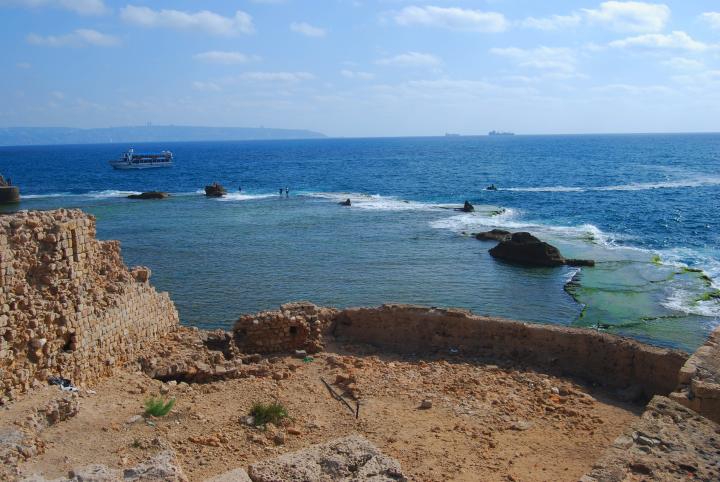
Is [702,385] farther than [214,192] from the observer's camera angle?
No

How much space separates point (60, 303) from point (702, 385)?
10.3 meters

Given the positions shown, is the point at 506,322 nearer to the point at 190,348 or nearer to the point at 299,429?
the point at 299,429

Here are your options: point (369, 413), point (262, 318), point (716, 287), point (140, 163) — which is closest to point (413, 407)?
point (369, 413)

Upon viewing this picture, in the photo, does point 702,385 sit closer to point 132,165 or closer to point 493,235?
point 493,235

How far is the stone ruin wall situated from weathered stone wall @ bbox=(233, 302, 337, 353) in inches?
105

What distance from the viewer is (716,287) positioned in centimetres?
2631

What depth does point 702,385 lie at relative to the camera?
9195 mm

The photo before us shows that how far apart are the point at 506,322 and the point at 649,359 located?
3.03 meters

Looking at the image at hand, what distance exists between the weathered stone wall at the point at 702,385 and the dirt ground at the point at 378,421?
1674 millimetres

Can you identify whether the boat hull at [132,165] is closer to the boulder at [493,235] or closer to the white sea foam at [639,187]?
the white sea foam at [639,187]

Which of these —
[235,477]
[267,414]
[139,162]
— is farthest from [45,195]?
[235,477]

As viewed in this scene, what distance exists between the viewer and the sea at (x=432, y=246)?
79.6ft

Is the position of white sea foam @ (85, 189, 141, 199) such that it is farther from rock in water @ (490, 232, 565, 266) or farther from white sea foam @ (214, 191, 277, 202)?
rock in water @ (490, 232, 565, 266)

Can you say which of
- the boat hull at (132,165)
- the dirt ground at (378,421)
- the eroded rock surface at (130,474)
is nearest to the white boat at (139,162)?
the boat hull at (132,165)
